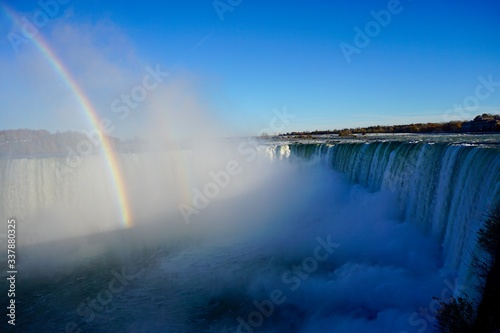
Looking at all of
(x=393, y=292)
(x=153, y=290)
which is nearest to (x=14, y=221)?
(x=153, y=290)

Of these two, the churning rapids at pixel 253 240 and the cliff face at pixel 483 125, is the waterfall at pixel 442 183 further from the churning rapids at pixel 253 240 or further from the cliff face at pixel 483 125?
the cliff face at pixel 483 125

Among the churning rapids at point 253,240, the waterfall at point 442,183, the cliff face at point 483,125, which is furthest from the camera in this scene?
the cliff face at point 483,125

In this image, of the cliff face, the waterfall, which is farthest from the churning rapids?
the cliff face

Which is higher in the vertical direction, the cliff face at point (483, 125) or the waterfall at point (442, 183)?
the cliff face at point (483, 125)

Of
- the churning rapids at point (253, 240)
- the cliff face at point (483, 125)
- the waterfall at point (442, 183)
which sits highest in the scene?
the cliff face at point (483, 125)

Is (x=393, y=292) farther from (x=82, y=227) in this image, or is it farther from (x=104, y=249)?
(x=82, y=227)

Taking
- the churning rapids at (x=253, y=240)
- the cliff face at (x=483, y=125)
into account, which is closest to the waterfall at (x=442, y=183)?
Result: the churning rapids at (x=253, y=240)

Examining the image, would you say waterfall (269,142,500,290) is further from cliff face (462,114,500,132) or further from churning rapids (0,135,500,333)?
cliff face (462,114,500,132)
